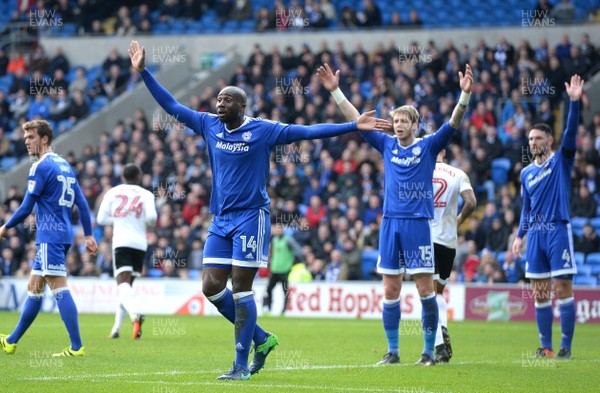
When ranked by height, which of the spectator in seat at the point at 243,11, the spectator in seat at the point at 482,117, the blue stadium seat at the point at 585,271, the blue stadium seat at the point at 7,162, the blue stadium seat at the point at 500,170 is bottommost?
the blue stadium seat at the point at 585,271

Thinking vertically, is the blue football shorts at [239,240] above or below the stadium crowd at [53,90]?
below

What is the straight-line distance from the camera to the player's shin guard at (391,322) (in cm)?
1176

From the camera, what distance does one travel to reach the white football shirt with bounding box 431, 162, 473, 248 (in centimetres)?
1299

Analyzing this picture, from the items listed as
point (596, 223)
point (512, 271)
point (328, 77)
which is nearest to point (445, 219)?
point (328, 77)

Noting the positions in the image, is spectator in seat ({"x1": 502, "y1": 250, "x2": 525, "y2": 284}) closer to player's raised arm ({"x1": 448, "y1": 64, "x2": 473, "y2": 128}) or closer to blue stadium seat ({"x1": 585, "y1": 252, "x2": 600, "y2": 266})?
blue stadium seat ({"x1": 585, "y1": 252, "x2": 600, "y2": 266})

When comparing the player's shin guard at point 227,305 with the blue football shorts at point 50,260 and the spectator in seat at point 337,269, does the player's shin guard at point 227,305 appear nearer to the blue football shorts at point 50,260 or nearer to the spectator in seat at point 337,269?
the blue football shorts at point 50,260

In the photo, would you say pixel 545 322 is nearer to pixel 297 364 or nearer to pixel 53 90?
pixel 297 364

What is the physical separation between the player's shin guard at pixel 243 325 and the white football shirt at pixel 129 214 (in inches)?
255

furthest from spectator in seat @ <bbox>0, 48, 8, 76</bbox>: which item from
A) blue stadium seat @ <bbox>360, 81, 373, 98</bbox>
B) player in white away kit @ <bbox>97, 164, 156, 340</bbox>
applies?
player in white away kit @ <bbox>97, 164, 156, 340</bbox>

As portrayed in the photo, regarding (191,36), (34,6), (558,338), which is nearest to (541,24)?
(191,36)

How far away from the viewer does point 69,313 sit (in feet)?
39.2

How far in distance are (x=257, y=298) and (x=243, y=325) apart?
49.8 ft

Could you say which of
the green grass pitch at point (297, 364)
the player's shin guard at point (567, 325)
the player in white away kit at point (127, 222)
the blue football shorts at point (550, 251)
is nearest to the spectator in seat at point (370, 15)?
the green grass pitch at point (297, 364)

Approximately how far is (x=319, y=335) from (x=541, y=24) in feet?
53.1
